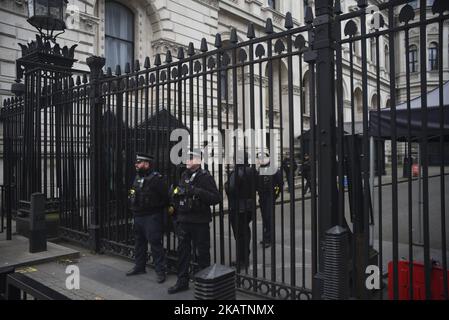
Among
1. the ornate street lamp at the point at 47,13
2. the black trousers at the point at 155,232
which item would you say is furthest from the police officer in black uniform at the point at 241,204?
the ornate street lamp at the point at 47,13

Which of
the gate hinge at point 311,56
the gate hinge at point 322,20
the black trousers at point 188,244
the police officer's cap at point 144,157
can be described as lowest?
the black trousers at point 188,244

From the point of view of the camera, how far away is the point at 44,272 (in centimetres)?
599

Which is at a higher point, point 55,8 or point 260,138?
point 55,8

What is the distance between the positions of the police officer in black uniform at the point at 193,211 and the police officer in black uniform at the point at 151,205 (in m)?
0.35

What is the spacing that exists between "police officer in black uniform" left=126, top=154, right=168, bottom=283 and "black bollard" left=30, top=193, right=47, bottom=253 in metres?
2.31

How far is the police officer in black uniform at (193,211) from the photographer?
4.98 metres

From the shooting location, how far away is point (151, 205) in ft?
17.9

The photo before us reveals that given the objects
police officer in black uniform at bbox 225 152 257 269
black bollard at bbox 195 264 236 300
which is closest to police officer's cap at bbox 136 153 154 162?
police officer in black uniform at bbox 225 152 257 269

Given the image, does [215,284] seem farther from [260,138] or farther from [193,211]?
[260,138]

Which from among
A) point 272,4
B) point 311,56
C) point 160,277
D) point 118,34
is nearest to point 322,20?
point 311,56

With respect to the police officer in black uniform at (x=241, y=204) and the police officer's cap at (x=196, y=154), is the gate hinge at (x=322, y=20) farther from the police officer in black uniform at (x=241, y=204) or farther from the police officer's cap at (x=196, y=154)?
the police officer's cap at (x=196, y=154)

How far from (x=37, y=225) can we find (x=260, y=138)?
175 inches

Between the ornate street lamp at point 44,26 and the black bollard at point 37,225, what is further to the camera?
the ornate street lamp at point 44,26
